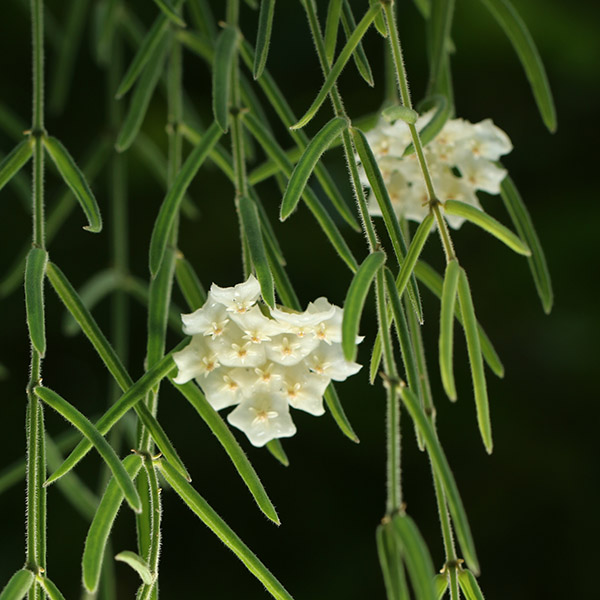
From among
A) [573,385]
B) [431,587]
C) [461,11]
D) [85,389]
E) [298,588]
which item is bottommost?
[431,587]

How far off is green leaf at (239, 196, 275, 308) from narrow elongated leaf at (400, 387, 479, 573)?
0.08 metres

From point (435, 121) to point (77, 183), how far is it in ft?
0.64

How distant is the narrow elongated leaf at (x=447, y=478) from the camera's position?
0.32 metres

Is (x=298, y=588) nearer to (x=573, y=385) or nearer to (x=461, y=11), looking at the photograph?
(x=573, y=385)

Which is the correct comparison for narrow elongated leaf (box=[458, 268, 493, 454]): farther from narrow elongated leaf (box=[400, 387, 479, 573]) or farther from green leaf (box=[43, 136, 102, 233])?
green leaf (box=[43, 136, 102, 233])

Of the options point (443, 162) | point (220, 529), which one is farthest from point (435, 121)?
point (220, 529)

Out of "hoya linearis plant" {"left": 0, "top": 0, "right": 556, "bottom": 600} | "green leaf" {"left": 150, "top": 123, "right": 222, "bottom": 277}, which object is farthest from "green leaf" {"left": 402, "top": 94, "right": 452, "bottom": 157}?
"green leaf" {"left": 150, "top": 123, "right": 222, "bottom": 277}

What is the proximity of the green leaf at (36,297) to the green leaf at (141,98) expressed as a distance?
6.7 inches

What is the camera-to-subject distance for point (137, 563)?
353mm

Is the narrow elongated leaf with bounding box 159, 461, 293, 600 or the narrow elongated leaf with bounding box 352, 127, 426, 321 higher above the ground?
the narrow elongated leaf with bounding box 352, 127, 426, 321

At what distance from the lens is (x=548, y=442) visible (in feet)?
5.42

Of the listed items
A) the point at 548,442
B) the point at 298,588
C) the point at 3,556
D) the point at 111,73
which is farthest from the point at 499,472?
the point at 111,73

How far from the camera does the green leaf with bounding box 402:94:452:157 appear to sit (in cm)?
51

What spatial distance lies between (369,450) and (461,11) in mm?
755
